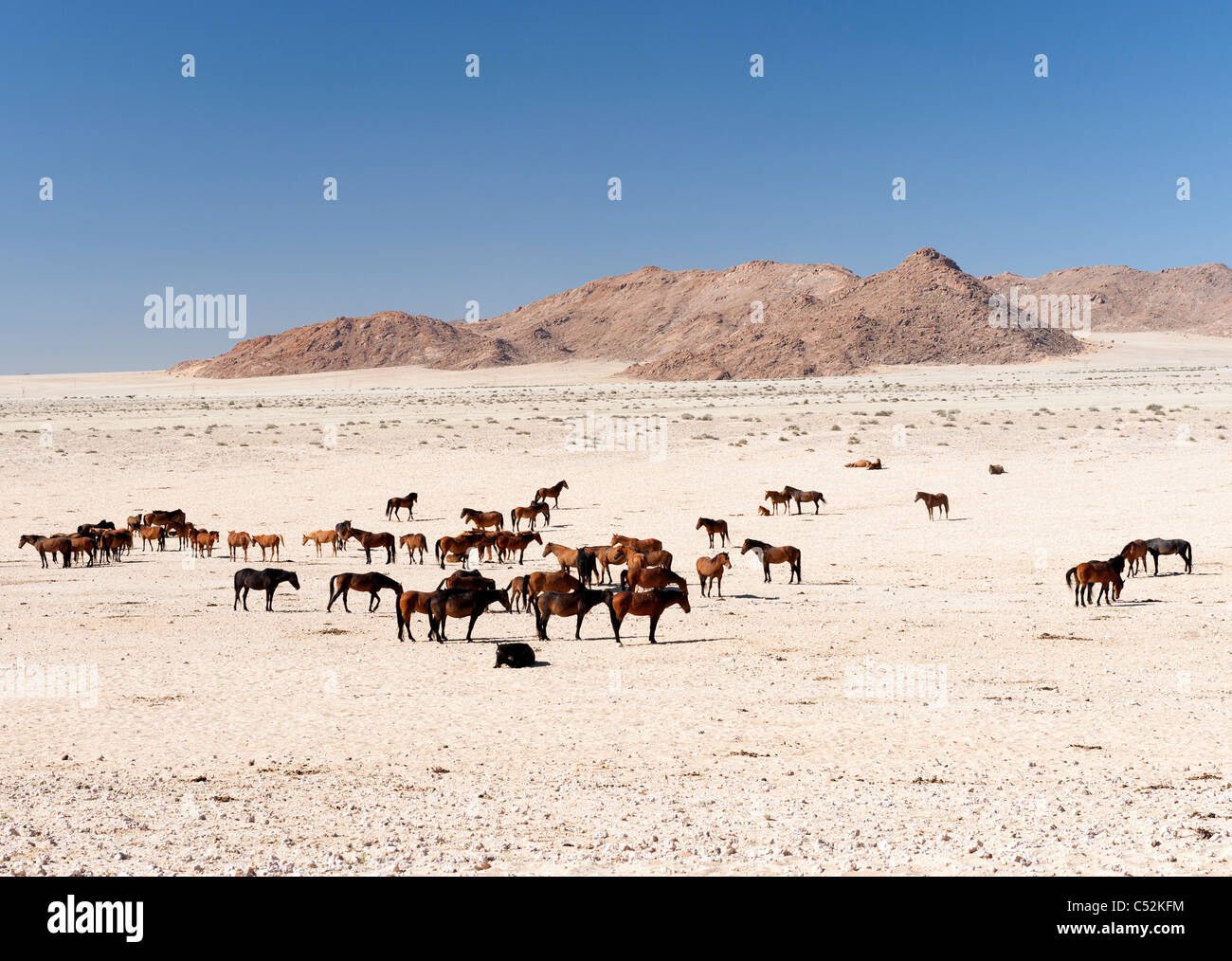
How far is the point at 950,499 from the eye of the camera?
115 ft

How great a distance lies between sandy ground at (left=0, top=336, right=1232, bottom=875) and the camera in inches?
324

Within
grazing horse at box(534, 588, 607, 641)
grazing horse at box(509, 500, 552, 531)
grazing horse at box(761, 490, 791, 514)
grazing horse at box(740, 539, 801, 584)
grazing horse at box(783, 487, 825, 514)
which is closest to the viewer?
grazing horse at box(534, 588, 607, 641)

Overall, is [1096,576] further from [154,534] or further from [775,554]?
[154,534]

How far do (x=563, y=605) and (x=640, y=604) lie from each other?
1.19 m

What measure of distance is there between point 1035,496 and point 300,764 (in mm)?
29205

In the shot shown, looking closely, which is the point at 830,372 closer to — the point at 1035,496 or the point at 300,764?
the point at 1035,496

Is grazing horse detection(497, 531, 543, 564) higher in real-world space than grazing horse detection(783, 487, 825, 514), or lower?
lower

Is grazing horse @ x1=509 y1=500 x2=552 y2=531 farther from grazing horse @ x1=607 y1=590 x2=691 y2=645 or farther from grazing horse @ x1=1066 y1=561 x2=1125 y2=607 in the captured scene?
grazing horse @ x1=1066 y1=561 x2=1125 y2=607

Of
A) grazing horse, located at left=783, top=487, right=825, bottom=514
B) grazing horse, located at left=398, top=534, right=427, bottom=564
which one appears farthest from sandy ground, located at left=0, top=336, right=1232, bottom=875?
grazing horse, located at left=783, top=487, right=825, bottom=514

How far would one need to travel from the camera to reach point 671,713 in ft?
41.5

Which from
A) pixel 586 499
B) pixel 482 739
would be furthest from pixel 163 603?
pixel 586 499

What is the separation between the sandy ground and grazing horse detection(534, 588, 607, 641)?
58 centimetres

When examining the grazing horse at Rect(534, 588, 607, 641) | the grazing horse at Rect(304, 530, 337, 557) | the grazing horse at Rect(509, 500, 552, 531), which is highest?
the grazing horse at Rect(509, 500, 552, 531)

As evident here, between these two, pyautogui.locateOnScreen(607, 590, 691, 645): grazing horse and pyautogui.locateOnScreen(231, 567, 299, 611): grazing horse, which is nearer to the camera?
pyautogui.locateOnScreen(607, 590, 691, 645): grazing horse
